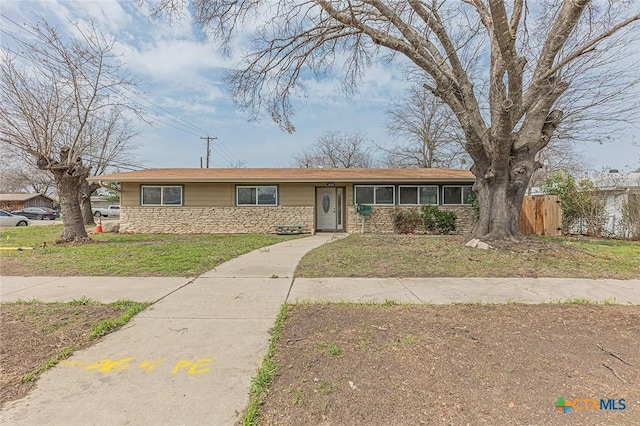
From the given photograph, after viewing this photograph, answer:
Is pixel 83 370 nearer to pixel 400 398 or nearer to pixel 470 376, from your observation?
pixel 400 398

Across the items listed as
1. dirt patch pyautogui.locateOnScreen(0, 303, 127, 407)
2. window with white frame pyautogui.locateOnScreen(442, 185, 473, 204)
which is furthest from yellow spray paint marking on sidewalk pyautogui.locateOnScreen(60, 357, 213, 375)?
window with white frame pyautogui.locateOnScreen(442, 185, 473, 204)

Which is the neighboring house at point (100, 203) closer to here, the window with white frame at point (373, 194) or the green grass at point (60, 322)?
the window with white frame at point (373, 194)

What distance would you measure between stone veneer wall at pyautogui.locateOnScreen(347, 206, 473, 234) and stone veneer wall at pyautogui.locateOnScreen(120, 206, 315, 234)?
1.75 metres

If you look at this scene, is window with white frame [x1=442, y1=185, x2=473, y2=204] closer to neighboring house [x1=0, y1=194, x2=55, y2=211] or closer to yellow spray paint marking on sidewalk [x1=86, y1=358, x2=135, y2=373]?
yellow spray paint marking on sidewalk [x1=86, y1=358, x2=135, y2=373]

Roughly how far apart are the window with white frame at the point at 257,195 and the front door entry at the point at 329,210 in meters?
2.03

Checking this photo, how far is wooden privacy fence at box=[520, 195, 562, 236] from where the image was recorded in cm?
1383

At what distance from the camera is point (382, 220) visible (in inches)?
565

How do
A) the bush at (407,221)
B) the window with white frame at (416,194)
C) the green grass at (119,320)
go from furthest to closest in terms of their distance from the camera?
the window with white frame at (416,194) < the bush at (407,221) < the green grass at (119,320)

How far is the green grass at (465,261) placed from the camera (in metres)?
6.40

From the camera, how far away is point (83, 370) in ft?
8.83

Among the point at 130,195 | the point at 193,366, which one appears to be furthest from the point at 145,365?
the point at 130,195

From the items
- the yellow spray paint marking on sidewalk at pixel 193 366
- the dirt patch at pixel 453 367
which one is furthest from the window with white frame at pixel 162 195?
the yellow spray paint marking on sidewalk at pixel 193 366

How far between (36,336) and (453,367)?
3.97 meters

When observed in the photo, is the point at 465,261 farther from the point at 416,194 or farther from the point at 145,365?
the point at 416,194
